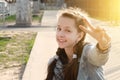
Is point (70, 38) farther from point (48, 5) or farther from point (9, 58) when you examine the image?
point (48, 5)

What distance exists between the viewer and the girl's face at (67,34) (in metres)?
2.69

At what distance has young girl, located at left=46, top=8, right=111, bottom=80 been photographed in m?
2.39

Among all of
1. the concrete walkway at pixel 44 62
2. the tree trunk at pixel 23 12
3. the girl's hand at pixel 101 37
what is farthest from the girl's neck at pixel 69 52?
the tree trunk at pixel 23 12

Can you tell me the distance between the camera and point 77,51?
8.64ft

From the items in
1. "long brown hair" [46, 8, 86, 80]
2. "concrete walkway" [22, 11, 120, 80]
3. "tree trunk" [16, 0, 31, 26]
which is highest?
"long brown hair" [46, 8, 86, 80]

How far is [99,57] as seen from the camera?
7.87 ft

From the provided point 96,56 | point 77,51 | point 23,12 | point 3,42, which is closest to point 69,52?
point 77,51

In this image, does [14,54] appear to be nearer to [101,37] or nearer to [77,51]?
[77,51]

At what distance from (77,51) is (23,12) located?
1823 cm

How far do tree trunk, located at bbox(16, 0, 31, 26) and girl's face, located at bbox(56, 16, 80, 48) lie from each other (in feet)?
58.8

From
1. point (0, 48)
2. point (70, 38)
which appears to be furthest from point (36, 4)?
point (70, 38)

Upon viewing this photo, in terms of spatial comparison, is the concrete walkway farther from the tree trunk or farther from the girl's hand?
the tree trunk

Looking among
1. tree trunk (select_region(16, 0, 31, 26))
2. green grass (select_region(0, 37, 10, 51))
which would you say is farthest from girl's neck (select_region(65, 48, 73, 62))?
tree trunk (select_region(16, 0, 31, 26))

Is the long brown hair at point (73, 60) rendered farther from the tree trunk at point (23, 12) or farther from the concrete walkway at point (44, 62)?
the tree trunk at point (23, 12)
